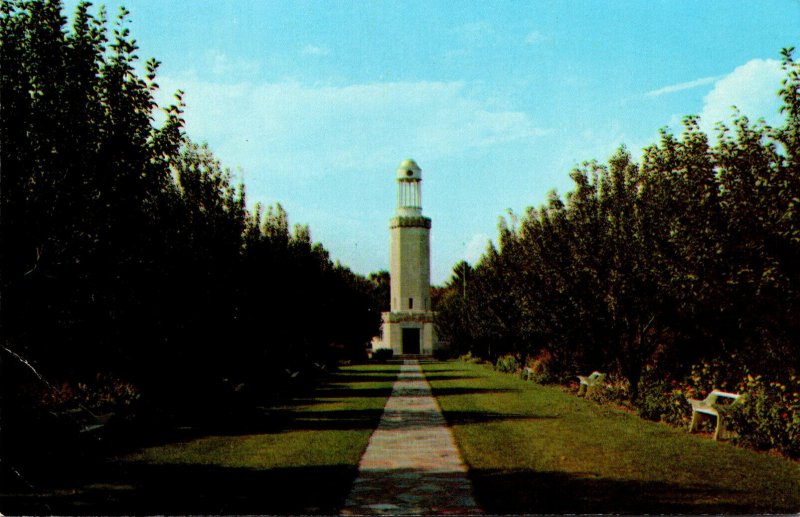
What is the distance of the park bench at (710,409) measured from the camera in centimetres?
1241

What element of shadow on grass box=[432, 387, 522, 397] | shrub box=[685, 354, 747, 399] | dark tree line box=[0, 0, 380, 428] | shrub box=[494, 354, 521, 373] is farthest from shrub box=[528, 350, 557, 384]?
dark tree line box=[0, 0, 380, 428]

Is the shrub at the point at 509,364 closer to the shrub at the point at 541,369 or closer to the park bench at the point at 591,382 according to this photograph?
the shrub at the point at 541,369

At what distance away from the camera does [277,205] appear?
84.0 feet

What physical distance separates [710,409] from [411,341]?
58.0 m

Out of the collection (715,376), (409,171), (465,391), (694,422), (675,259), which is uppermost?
(409,171)

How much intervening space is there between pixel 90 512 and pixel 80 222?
9.71 feet

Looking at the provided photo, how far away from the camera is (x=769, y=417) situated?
11.1 metres

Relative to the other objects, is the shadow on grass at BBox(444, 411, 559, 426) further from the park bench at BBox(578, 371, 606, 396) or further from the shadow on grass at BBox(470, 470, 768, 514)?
the shadow on grass at BBox(470, 470, 768, 514)

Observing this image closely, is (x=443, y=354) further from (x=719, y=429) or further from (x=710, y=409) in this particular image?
(x=719, y=429)

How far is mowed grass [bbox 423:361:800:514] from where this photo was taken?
7.85 meters

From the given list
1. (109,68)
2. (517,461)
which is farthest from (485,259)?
(109,68)

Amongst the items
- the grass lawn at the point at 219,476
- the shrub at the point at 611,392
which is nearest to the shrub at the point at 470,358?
the shrub at the point at 611,392

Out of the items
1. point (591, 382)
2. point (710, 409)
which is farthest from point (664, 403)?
point (591, 382)

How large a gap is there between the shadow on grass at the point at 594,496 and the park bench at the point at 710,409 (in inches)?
161
